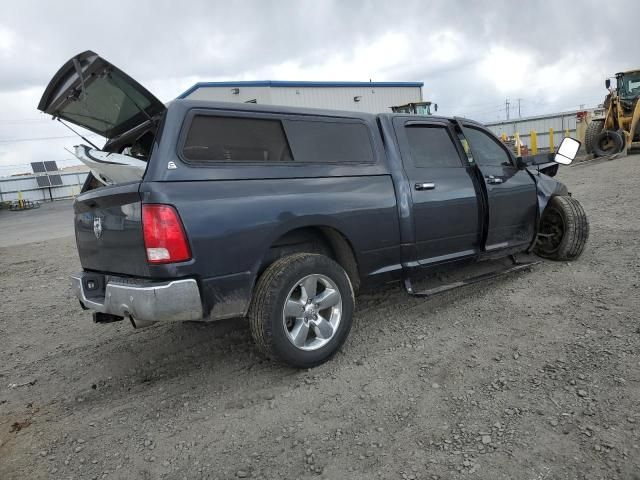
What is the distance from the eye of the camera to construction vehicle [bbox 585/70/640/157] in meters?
15.4

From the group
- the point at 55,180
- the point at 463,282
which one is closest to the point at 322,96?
the point at 463,282

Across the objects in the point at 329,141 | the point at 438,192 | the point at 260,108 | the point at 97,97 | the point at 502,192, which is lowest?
the point at 502,192

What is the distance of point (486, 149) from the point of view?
4758 millimetres

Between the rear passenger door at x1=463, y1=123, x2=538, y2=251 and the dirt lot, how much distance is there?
0.51 meters

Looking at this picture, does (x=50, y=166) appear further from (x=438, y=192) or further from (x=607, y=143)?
(x=438, y=192)

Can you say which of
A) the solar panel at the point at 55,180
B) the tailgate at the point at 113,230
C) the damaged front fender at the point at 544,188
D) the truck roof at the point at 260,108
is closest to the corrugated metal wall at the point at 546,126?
the damaged front fender at the point at 544,188

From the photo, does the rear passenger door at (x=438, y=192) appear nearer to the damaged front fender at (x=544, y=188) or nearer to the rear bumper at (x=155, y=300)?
the damaged front fender at (x=544, y=188)

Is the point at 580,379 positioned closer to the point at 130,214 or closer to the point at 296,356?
the point at 296,356

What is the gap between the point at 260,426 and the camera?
8.76 feet

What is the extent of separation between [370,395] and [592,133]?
17.3m

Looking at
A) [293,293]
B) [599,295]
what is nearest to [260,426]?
[293,293]

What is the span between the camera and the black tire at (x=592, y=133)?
16.3 metres

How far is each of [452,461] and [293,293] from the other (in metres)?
1.45

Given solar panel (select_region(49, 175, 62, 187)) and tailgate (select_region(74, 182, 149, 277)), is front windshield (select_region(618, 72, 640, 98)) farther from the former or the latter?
solar panel (select_region(49, 175, 62, 187))
